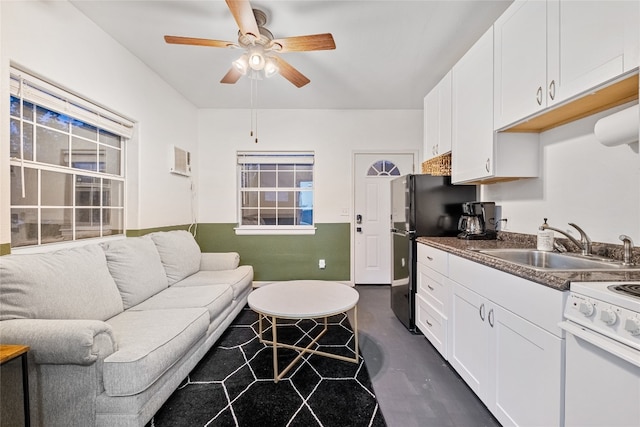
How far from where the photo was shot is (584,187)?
1.49 m

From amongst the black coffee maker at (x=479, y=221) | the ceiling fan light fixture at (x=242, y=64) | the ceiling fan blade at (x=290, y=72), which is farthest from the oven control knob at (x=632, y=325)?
the ceiling fan light fixture at (x=242, y=64)

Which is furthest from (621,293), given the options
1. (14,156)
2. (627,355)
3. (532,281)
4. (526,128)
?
(14,156)

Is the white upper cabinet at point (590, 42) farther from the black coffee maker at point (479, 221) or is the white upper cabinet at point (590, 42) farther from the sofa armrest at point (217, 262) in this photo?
the sofa armrest at point (217, 262)

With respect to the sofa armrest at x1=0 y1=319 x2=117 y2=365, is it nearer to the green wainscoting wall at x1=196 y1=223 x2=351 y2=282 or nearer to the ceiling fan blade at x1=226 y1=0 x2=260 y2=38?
the ceiling fan blade at x1=226 y1=0 x2=260 y2=38

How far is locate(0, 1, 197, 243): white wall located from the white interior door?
8.01 feet

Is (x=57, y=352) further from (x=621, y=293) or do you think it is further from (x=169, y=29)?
(x=169, y=29)

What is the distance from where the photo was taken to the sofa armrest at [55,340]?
1144mm

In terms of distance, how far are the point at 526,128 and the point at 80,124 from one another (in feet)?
11.0

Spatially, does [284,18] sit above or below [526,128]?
above

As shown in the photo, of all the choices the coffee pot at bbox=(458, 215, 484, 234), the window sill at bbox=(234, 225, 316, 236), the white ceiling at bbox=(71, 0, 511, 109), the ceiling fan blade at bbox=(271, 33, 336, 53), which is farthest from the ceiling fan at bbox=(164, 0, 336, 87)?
the window sill at bbox=(234, 225, 316, 236)

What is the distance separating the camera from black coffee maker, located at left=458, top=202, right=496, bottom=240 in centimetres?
213

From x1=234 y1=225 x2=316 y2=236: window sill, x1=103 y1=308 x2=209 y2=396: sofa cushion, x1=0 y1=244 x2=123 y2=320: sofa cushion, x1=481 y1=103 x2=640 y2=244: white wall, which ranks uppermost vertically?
x1=481 y1=103 x2=640 y2=244: white wall

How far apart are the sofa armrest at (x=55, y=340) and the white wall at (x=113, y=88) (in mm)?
643

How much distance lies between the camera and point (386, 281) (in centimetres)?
384
